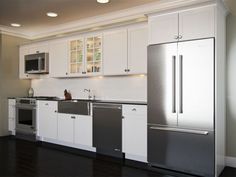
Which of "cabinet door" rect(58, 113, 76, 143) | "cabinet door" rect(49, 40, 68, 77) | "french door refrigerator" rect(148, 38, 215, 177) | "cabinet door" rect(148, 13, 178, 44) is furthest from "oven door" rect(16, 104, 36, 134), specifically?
"cabinet door" rect(148, 13, 178, 44)

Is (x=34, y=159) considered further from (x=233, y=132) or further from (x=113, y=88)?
(x=233, y=132)

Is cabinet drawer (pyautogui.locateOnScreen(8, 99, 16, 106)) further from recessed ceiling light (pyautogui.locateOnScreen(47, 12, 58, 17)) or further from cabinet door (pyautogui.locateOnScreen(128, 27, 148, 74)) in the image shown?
cabinet door (pyautogui.locateOnScreen(128, 27, 148, 74))

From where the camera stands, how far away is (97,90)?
197 inches

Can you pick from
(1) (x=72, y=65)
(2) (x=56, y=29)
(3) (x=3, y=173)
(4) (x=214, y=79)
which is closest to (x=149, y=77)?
(4) (x=214, y=79)

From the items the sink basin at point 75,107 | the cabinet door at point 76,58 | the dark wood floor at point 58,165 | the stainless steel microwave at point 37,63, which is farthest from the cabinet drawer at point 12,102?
the cabinet door at point 76,58

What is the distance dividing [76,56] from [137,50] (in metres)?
1.48

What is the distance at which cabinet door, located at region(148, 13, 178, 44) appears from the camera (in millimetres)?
3367

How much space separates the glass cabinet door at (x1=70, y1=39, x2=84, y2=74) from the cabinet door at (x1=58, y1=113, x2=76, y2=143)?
96 centimetres

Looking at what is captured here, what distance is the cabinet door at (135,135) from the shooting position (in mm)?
3658

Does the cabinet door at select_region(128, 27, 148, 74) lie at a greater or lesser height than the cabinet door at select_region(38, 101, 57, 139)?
greater

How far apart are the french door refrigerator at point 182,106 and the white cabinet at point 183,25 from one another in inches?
3.8

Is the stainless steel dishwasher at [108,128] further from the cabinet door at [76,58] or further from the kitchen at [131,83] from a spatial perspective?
the cabinet door at [76,58]

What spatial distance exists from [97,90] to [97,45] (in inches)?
37.4

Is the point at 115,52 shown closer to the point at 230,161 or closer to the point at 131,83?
the point at 131,83
